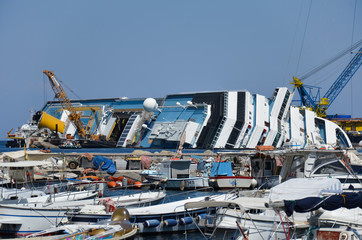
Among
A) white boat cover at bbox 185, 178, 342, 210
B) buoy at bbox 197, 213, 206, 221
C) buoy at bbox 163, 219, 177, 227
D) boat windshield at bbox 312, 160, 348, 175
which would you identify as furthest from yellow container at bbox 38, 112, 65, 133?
white boat cover at bbox 185, 178, 342, 210

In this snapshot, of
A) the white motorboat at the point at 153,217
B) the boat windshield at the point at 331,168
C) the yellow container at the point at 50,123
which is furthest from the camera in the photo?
the yellow container at the point at 50,123

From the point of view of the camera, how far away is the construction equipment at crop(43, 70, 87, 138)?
98625 millimetres

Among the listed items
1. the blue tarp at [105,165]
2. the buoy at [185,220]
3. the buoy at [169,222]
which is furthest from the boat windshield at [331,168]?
the blue tarp at [105,165]

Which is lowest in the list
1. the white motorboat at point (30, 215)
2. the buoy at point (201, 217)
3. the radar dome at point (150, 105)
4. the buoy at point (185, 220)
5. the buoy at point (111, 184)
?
the buoy at point (111, 184)

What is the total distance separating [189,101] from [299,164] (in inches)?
2356

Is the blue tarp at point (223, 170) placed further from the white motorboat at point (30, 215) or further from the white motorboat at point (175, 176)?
the white motorboat at point (30, 215)

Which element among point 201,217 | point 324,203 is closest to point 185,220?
point 201,217

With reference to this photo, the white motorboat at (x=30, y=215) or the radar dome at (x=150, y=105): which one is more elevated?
the radar dome at (x=150, y=105)

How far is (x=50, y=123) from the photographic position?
9812cm

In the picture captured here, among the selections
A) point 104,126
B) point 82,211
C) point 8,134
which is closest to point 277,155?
point 82,211

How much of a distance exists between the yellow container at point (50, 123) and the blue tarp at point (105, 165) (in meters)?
52.0

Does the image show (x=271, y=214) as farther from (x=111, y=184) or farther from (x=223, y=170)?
(x=111, y=184)

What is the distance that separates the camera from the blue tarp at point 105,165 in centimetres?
4597

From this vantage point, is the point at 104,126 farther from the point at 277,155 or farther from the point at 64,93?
the point at 277,155
